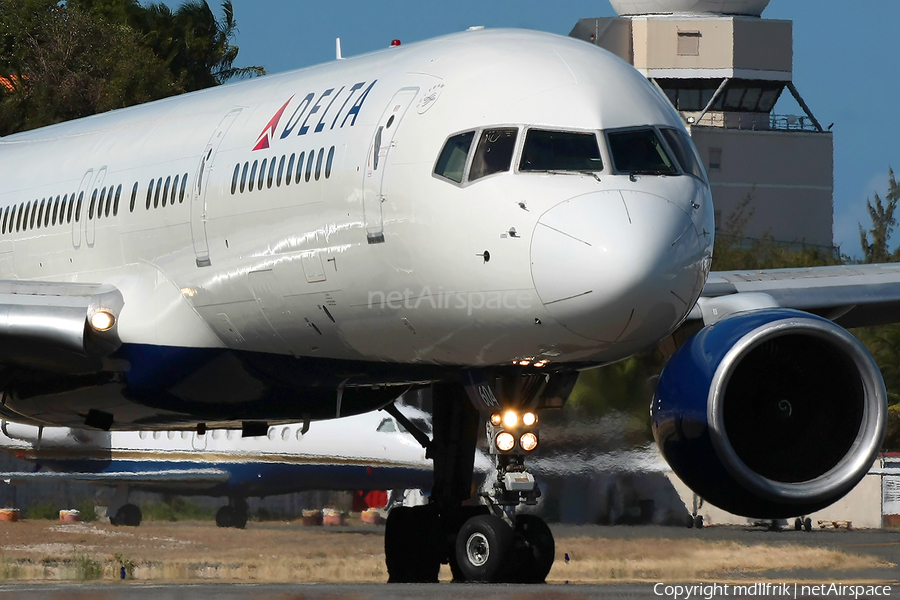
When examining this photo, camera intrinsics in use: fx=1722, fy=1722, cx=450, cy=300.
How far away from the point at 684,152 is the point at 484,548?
11.3ft

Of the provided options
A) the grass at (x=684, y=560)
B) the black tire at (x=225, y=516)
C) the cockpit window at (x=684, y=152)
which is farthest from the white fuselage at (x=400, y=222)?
the black tire at (x=225, y=516)

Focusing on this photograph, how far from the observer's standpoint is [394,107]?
13.1m

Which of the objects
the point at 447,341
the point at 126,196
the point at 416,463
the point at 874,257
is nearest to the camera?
the point at 447,341

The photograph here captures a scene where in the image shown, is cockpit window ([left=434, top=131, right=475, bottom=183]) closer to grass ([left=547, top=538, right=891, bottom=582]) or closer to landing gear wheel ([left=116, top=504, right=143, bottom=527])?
grass ([left=547, top=538, right=891, bottom=582])

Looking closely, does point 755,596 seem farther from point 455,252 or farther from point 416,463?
point 416,463

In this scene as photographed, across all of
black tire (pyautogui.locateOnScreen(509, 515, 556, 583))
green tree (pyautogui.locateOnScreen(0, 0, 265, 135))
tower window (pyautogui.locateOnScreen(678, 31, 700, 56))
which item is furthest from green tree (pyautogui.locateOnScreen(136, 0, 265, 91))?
black tire (pyautogui.locateOnScreen(509, 515, 556, 583))

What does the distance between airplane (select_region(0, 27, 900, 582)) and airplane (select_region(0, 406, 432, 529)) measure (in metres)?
16.0

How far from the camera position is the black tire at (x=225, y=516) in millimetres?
31138

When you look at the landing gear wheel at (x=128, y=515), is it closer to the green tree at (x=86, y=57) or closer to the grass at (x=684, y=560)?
the grass at (x=684, y=560)

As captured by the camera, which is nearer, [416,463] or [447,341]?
[447,341]

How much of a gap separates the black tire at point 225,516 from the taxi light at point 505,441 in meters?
17.8

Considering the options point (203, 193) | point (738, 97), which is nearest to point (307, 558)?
point (203, 193)

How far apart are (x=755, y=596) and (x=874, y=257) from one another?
5225 centimetres

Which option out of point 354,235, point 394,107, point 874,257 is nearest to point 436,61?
point 394,107
